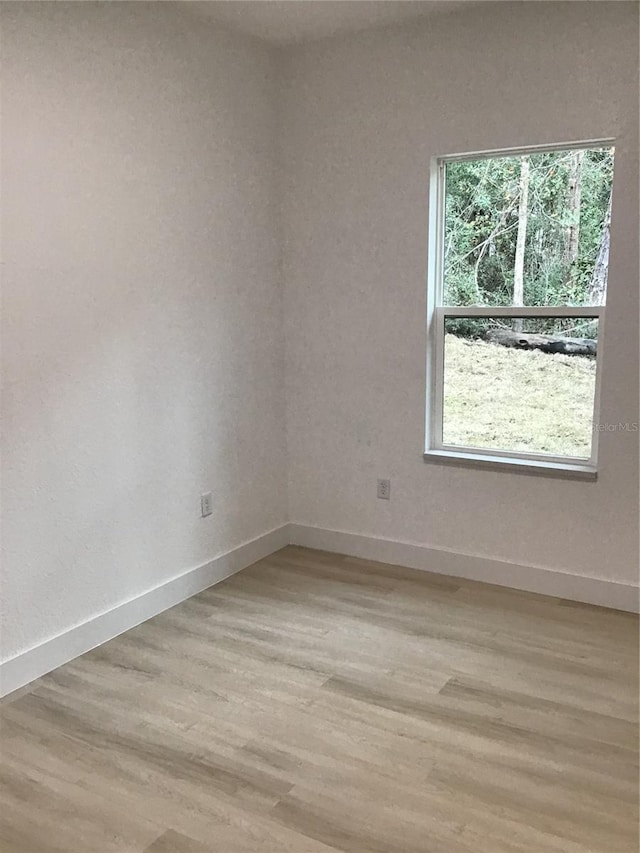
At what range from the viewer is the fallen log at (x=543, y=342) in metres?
3.29

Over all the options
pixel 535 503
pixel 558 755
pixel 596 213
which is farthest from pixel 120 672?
pixel 596 213

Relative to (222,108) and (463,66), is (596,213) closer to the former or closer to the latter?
(463,66)

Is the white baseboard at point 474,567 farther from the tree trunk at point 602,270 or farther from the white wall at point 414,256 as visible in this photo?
the tree trunk at point 602,270

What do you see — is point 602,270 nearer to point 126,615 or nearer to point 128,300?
point 128,300

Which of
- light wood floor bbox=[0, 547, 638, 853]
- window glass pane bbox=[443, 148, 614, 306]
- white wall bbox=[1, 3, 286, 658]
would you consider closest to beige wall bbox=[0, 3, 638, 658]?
white wall bbox=[1, 3, 286, 658]

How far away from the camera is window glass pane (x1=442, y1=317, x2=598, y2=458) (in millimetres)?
3328

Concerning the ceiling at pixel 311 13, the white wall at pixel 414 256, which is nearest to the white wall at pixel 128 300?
the ceiling at pixel 311 13

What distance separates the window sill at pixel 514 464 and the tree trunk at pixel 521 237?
635 mm

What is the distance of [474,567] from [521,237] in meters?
1.60

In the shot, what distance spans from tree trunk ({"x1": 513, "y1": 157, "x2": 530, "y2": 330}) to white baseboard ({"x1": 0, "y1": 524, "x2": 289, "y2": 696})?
1.76 metres

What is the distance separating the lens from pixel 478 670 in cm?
277

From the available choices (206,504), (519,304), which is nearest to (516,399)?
(519,304)

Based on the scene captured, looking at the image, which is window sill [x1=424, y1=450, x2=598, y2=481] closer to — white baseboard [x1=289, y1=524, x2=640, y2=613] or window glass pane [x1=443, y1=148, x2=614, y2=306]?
white baseboard [x1=289, y1=524, x2=640, y2=613]

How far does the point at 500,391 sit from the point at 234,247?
4.83 feet
